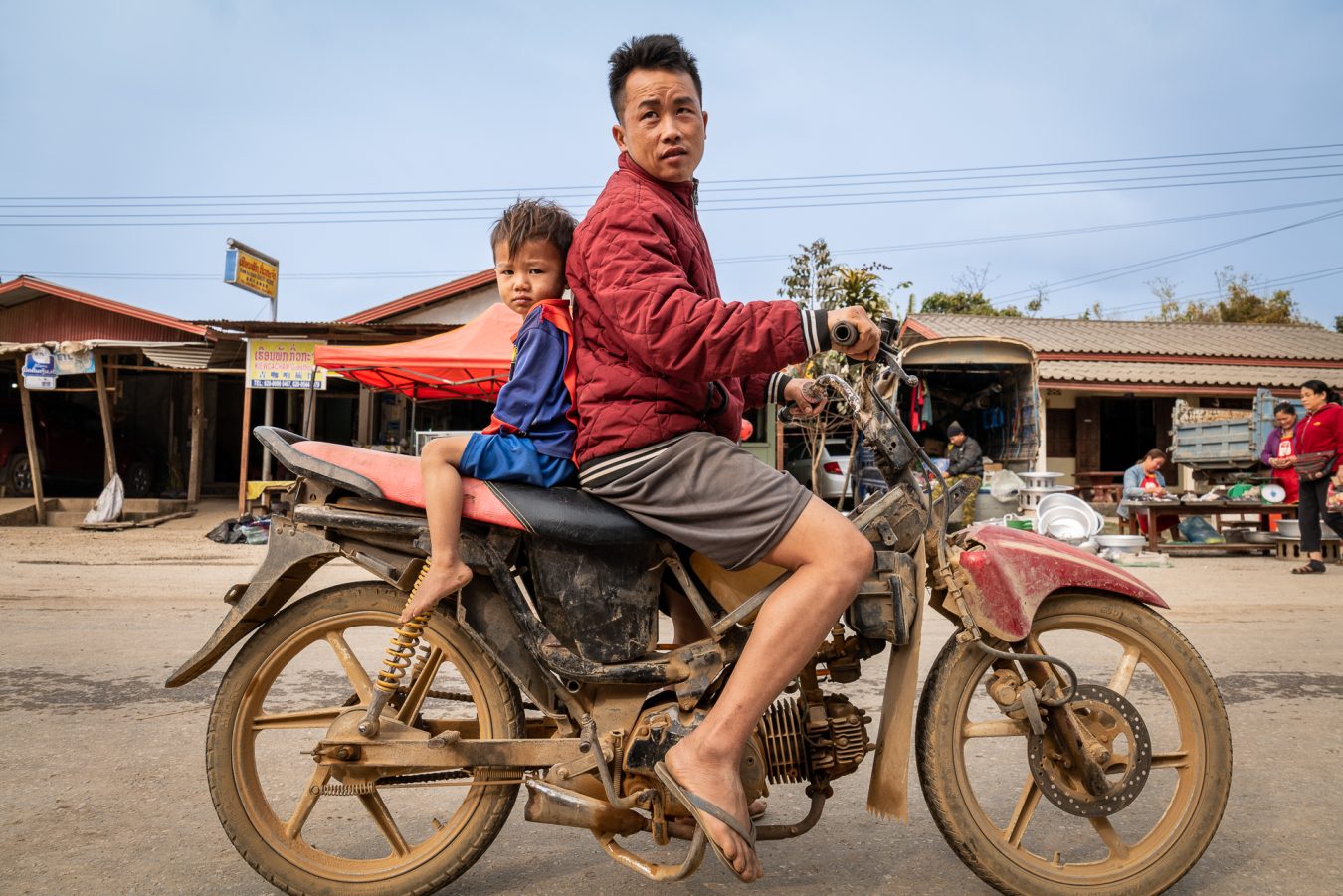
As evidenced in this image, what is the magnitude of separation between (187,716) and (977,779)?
316 cm

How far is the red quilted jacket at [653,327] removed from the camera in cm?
193

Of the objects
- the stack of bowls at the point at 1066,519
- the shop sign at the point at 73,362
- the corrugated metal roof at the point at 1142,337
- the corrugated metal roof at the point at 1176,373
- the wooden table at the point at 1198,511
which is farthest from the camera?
the corrugated metal roof at the point at 1142,337

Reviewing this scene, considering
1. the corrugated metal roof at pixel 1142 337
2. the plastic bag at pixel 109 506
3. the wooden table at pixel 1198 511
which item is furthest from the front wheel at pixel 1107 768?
the corrugated metal roof at pixel 1142 337

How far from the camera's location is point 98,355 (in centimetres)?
1405

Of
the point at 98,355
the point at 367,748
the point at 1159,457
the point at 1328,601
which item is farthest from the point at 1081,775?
the point at 98,355

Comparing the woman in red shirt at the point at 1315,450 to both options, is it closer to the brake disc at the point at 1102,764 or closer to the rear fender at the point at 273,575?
the brake disc at the point at 1102,764

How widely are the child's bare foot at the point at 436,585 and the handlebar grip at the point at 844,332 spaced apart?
3.24 ft

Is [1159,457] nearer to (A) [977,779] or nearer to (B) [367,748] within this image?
(A) [977,779]

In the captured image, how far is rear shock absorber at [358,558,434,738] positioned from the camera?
6.91 ft

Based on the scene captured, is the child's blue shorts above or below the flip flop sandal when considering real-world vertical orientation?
above

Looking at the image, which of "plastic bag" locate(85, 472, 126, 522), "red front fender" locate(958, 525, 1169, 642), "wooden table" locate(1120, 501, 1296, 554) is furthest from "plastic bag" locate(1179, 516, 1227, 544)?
"plastic bag" locate(85, 472, 126, 522)

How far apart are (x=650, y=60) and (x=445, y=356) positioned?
8.10 m

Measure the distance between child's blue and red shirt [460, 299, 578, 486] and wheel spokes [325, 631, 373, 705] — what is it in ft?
2.05

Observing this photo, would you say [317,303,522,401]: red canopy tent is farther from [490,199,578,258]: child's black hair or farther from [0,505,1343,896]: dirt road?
[490,199,578,258]: child's black hair
